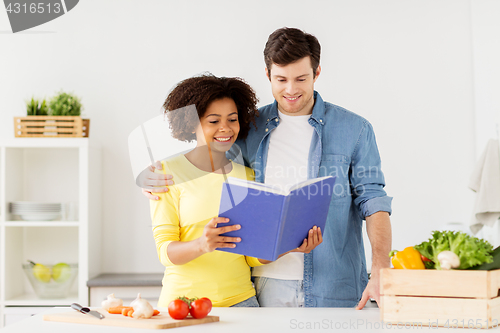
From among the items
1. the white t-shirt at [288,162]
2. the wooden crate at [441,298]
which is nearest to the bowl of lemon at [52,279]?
the white t-shirt at [288,162]

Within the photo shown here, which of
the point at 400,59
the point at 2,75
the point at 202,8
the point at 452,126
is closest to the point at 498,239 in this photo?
the point at 452,126

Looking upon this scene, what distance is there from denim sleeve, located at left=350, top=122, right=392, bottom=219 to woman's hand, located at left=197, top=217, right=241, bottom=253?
553mm

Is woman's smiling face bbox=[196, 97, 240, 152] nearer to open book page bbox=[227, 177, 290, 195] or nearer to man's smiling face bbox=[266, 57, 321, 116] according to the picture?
man's smiling face bbox=[266, 57, 321, 116]

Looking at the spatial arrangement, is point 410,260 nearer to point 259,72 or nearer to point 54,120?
point 259,72

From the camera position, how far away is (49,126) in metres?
2.55

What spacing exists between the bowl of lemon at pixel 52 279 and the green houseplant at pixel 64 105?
862 mm

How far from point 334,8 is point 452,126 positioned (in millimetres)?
1030

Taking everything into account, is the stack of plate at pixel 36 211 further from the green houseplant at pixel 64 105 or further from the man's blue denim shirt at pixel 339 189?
the man's blue denim shirt at pixel 339 189

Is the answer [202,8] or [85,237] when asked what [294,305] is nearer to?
[85,237]

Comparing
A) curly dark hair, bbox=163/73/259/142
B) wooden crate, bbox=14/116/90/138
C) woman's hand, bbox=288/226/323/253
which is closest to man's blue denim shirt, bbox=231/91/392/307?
curly dark hair, bbox=163/73/259/142

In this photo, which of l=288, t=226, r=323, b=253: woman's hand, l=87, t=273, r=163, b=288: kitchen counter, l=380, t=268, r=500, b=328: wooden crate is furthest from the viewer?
l=87, t=273, r=163, b=288: kitchen counter

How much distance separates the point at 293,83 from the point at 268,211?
58cm

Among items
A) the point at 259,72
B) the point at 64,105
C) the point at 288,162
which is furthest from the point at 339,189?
the point at 64,105

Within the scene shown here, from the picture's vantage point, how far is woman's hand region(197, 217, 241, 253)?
1192 mm
